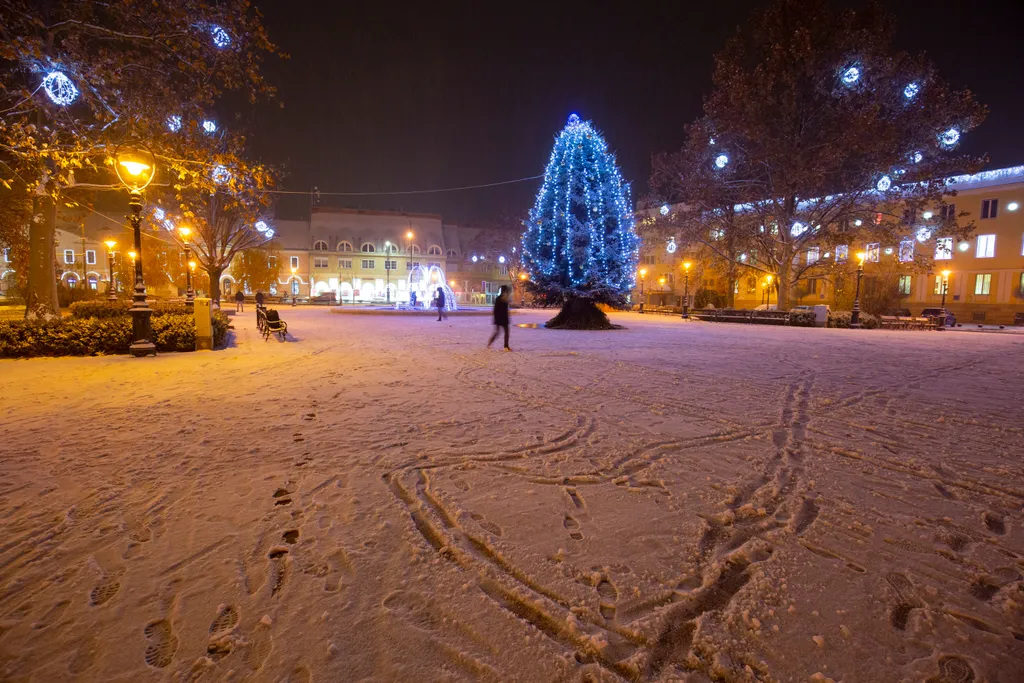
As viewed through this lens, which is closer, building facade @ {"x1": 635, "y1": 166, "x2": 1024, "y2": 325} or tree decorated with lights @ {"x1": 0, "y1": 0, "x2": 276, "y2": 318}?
tree decorated with lights @ {"x1": 0, "y1": 0, "x2": 276, "y2": 318}

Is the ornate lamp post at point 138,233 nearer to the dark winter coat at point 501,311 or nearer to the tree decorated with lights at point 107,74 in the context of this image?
the tree decorated with lights at point 107,74

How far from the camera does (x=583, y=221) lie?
1933 centimetres

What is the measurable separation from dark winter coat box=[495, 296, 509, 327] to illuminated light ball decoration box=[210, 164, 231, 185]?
7220mm

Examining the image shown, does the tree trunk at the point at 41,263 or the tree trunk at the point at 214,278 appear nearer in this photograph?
the tree trunk at the point at 41,263

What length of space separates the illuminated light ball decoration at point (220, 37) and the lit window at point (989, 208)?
4892cm

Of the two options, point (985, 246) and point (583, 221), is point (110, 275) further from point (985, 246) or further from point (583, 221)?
point (985, 246)

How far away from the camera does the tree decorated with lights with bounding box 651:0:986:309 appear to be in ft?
75.4

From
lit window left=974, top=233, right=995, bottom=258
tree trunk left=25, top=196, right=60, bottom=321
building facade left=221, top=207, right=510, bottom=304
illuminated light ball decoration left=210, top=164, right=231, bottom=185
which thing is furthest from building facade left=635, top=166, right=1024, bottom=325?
building facade left=221, top=207, right=510, bottom=304

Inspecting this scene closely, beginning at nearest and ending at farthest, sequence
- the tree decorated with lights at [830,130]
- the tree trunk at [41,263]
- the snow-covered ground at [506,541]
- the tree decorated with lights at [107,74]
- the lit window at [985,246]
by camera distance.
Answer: the snow-covered ground at [506,541] < the tree decorated with lights at [107,74] < the tree trunk at [41,263] < the tree decorated with lights at [830,130] < the lit window at [985,246]

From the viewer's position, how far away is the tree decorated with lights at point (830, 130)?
75.4ft

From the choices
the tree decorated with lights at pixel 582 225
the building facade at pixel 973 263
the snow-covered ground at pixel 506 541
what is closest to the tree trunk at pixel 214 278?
the tree decorated with lights at pixel 582 225

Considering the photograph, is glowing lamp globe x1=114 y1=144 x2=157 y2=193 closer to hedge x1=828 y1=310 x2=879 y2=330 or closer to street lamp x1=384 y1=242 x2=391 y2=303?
hedge x1=828 y1=310 x2=879 y2=330

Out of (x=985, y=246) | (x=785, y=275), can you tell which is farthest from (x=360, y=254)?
(x=985, y=246)

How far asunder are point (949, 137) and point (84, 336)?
125ft
